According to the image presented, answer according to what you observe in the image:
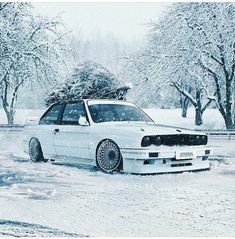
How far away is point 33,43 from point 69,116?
43.7 feet

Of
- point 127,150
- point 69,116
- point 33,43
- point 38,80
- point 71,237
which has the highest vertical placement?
point 33,43

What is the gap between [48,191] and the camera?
6.45 meters

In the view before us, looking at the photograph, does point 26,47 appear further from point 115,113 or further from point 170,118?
point 115,113

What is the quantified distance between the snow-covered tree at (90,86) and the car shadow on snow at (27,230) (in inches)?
336

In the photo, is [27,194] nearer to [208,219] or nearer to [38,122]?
[208,219]

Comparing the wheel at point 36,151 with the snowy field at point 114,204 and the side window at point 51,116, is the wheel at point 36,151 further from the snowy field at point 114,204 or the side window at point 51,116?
the snowy field at point 114,204

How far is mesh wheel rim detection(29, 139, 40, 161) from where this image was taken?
10.1 m

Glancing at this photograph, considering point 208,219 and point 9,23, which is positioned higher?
point 9,23

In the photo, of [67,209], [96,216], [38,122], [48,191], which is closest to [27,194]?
[48,191]

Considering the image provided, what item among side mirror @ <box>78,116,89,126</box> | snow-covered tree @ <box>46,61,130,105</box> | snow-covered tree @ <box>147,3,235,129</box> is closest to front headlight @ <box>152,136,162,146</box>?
side mirror @ <box>78,116,89,126</box>

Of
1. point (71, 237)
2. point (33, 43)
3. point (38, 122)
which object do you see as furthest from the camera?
point (33, 43)

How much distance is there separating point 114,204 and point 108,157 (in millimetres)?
2392

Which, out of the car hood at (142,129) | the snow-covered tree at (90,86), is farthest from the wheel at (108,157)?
the snow-covered tree at (90,86)

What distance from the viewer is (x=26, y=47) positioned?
21.0 meters
